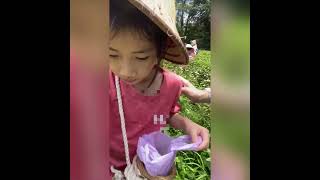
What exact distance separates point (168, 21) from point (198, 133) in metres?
0.59

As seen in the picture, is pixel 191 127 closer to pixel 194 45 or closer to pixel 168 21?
pixel 194 45

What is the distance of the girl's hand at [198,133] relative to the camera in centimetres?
345

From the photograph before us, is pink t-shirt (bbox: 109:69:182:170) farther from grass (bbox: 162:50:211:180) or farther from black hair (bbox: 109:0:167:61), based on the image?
black hair (bbox: 109:0:167:61)

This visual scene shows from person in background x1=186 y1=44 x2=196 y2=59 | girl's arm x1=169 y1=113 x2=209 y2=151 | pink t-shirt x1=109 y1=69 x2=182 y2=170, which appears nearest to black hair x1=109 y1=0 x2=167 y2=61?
person in background x1=186 y1=44 x2=196 y2=59

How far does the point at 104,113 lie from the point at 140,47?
1.25ft

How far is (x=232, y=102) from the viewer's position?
3.45 m

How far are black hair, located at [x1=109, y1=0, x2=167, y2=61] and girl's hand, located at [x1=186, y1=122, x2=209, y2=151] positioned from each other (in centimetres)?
45

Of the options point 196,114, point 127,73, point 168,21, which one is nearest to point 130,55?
point 127,73

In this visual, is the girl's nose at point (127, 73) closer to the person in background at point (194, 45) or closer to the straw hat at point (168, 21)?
the straw hat at point (168, 21)

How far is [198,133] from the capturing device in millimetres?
3453

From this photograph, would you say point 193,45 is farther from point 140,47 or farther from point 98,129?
point 98,129

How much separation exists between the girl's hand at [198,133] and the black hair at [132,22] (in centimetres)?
45

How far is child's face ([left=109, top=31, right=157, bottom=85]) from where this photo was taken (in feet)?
11.2

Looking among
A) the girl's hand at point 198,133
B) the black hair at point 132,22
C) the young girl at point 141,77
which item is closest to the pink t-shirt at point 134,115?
the young girl at point 141,77
